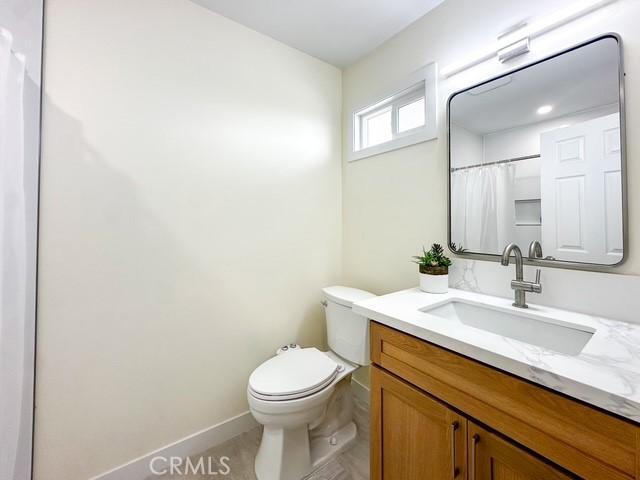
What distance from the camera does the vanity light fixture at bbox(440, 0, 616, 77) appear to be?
37.9 inches

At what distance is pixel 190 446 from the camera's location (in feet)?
4.65

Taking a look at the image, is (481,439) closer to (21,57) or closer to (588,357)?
(588,357)

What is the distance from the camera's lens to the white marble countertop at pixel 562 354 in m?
0.54

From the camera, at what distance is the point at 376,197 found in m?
1.79

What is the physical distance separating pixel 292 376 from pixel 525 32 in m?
1.88

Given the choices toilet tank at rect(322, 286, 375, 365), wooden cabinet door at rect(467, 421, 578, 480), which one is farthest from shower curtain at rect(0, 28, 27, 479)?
wooden cabinet door at rect(467, 421, 578, 480)

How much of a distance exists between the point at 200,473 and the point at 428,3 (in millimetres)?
2752

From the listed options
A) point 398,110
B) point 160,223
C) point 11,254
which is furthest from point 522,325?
point 11,254

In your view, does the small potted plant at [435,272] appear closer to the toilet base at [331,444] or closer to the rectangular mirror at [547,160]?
the rectangular mirror at [547,160]

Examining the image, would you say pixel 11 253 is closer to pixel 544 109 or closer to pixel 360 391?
pixel 360 391

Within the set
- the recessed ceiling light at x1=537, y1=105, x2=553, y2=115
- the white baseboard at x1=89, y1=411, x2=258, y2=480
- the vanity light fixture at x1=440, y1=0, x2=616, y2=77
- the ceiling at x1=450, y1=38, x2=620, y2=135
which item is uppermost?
the vanity light fixture at x1=440, y1=0, x2=616, y2=77

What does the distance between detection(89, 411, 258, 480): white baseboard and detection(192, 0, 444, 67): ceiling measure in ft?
7.84

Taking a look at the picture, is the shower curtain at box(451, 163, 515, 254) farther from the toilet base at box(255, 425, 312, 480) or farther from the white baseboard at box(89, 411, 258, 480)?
the white baseboard at box(89, 411, 258, 480)

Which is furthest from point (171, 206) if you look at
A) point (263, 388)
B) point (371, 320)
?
point (371, 320)
